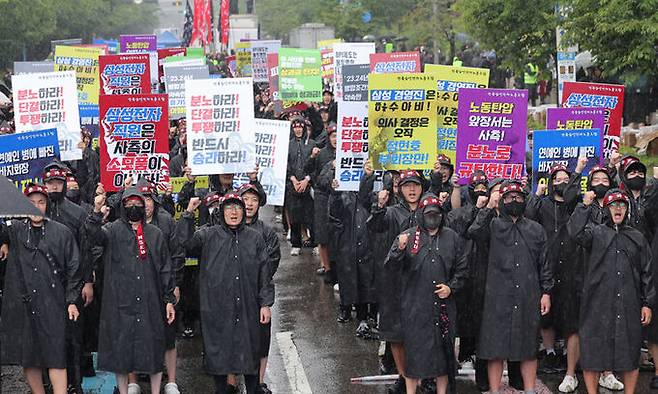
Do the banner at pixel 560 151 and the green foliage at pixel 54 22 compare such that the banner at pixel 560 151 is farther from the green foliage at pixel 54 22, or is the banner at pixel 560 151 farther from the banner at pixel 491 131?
Result: the green foliage at pixel 54 22

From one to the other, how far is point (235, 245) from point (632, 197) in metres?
3.55

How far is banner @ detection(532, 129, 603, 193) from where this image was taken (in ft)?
34.6

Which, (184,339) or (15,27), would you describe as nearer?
(184,339)

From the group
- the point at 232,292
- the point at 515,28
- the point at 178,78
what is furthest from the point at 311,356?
the point at 515,28

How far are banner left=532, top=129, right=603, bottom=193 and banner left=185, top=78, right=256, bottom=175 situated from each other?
2657mm

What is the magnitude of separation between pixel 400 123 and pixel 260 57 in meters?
16.9

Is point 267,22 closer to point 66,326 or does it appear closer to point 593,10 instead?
point 593,10

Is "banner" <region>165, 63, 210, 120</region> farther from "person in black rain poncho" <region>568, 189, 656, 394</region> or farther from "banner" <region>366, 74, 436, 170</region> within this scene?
"person in black rain poncho" <region>568, 189, 656, 394</region>

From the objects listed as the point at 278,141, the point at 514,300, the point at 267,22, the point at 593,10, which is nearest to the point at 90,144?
the point at 278,141

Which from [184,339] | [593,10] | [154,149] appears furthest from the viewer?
[593,10]

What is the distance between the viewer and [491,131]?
10.5 meters

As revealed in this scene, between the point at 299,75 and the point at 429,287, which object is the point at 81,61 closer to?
the point at 299,75

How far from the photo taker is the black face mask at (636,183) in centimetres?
1027

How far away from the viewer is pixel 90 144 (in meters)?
14.9
